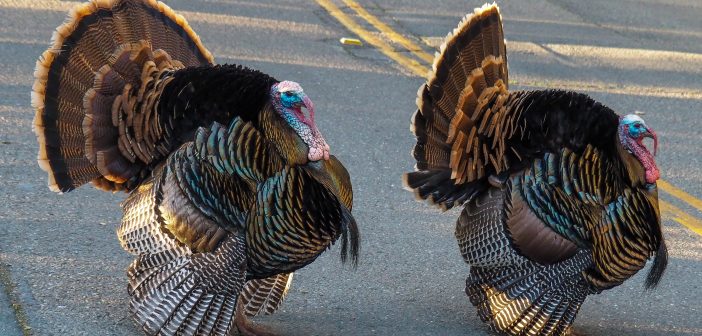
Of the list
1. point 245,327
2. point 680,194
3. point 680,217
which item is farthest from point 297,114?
point 680,194

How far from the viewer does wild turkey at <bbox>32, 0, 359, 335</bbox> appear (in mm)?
3986

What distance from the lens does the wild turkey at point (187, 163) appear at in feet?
13.1

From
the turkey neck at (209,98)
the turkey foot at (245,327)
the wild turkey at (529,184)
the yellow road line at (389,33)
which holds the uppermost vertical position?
the turkey neck at (209,98)

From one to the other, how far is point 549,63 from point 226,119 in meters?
4.70

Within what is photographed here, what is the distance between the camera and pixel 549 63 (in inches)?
328

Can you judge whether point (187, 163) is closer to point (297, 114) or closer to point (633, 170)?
point (297, 114)

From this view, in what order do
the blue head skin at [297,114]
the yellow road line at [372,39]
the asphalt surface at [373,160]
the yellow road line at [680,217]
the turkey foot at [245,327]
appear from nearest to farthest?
the blue head skin at [297,114]
the turkey foot at [245,327]
the asphalt surface at [373,160]
the yellow road line at [680,217]
the yellow road line at [372,39]

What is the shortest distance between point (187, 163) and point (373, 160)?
242 centimetres

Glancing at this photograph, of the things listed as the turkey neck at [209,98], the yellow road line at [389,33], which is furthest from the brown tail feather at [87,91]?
the yellow road line at [389,33]

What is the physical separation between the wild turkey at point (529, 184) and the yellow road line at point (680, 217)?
64.8 inches

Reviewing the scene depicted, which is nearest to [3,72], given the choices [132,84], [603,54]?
[132,84]

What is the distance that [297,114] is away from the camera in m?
4.00

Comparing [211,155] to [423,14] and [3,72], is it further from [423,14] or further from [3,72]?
[423,14]

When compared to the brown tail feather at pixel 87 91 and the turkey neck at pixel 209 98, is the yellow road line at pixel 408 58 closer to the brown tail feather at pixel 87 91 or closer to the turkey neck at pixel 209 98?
the turkey neck at pixel 209 98
